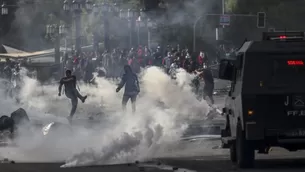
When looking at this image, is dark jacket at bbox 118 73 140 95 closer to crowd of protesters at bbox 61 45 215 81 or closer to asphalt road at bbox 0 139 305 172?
asphalt road at bbox 0 139 305 172

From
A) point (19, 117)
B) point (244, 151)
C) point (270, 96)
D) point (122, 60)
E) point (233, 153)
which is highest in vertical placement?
point (270, 96)

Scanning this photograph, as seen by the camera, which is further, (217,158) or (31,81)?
(31,81)

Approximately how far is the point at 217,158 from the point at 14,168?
3.88 metres

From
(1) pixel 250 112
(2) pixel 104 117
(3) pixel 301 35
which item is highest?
(3) pixel 301 35

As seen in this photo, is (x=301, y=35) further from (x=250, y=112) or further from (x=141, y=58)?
(x=141, y=58)

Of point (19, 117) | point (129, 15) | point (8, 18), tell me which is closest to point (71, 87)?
point (19, 117)

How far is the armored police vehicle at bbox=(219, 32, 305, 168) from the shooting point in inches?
525

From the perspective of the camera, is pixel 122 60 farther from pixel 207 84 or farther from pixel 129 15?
pixel 207 84

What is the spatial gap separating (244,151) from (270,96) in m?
1.07

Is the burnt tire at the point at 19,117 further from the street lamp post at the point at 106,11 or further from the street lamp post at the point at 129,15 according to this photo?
the street lamp post at the point at 129,15

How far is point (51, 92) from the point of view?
110ft

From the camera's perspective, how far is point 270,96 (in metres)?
13.3

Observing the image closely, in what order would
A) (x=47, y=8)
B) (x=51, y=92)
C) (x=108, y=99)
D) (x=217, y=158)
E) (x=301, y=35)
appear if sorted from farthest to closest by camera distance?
(x=47, y=8), (x=51, y=92), (x=108, y=99), (x=217, y=158), (x=301, y=35)

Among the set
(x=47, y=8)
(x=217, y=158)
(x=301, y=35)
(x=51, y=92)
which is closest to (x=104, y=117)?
(x=51, y=92)
